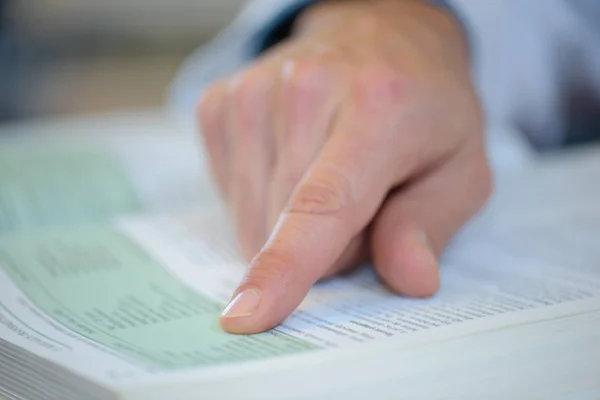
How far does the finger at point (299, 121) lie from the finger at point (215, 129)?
57 mm

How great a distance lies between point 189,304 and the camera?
1.20 feet

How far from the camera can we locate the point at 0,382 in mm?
299

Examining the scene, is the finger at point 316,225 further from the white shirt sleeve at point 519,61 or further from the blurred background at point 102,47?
the blurred background at point 102,47

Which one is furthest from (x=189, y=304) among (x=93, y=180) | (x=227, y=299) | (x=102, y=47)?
(x=102, y=47)

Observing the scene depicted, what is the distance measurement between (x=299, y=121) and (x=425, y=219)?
9 centimetres

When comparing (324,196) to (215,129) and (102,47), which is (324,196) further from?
(102,47)

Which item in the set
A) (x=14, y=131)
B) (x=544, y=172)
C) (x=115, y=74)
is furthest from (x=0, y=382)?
(x=115, y=74)

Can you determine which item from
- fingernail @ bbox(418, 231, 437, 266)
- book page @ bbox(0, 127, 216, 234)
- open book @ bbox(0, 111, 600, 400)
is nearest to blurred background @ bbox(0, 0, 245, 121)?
book page @ bbox(0, 127, 216, 234)

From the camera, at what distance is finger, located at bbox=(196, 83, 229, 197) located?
50 centimetres

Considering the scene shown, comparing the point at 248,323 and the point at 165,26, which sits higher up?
the point at 248,323

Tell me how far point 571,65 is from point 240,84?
0.41m

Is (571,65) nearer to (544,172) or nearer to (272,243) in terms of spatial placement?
(544,172)

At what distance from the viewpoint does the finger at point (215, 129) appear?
1.63 ft

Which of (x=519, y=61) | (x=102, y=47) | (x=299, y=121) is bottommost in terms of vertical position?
(x=102, y=47)
